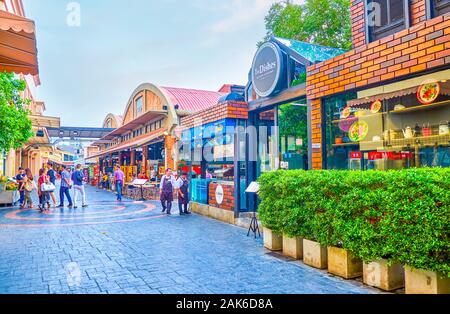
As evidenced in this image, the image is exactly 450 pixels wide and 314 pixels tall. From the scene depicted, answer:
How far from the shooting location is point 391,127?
17.7ft

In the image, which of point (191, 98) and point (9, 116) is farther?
point (191, 98)

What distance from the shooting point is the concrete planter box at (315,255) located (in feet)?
16.4

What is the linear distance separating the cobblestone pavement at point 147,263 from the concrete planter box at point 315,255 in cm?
15

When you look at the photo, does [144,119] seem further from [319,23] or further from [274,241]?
[274,241]

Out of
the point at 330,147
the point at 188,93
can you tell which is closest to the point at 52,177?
the point at 188,93

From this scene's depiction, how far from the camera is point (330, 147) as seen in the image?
20.6 ft

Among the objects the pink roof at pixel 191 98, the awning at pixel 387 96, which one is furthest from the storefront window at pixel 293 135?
the pink roof at pixel 191 98

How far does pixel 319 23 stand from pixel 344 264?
14.2 m

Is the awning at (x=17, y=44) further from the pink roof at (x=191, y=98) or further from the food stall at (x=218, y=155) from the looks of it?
the pink roof at (x=191, y=98)

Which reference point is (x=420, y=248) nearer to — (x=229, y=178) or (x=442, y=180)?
(x=442, y=180)

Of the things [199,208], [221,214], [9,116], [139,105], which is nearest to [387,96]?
[221,214]

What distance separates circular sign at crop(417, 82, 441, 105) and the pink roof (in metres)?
16.2

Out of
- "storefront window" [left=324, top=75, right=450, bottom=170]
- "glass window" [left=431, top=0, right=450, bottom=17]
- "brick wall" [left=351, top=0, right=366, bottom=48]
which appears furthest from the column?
"glass window" [left=431, top=0, right=450, bottom=17]

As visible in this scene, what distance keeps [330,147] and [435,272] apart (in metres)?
3.10
